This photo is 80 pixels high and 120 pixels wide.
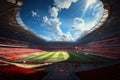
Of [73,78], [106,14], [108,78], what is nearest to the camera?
[108,78]

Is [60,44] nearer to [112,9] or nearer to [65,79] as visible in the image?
[112,9]

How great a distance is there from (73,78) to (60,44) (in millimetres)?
58228

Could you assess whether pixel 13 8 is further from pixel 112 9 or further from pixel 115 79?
pixel 115 79

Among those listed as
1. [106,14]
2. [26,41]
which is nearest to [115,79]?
[106,14]

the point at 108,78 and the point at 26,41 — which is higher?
the point at 26,41

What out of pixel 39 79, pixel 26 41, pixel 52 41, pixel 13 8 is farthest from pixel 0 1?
pixel 52 41

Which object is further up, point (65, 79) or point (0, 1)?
point (0, 1)

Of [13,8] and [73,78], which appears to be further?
[13,8]

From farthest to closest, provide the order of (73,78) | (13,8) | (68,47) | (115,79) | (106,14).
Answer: (68,47)
(106,14)
(13,8)
(73,78)
(115,79)

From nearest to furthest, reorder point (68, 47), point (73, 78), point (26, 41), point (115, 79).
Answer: point (115, 79)
point (73, 78)
point (26, 41)
point (68, 47)

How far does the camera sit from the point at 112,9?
70.8 ft

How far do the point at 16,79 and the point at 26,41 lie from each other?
143 ft

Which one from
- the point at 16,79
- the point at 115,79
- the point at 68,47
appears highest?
the point at 68,47

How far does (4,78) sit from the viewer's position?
14.3 metres
